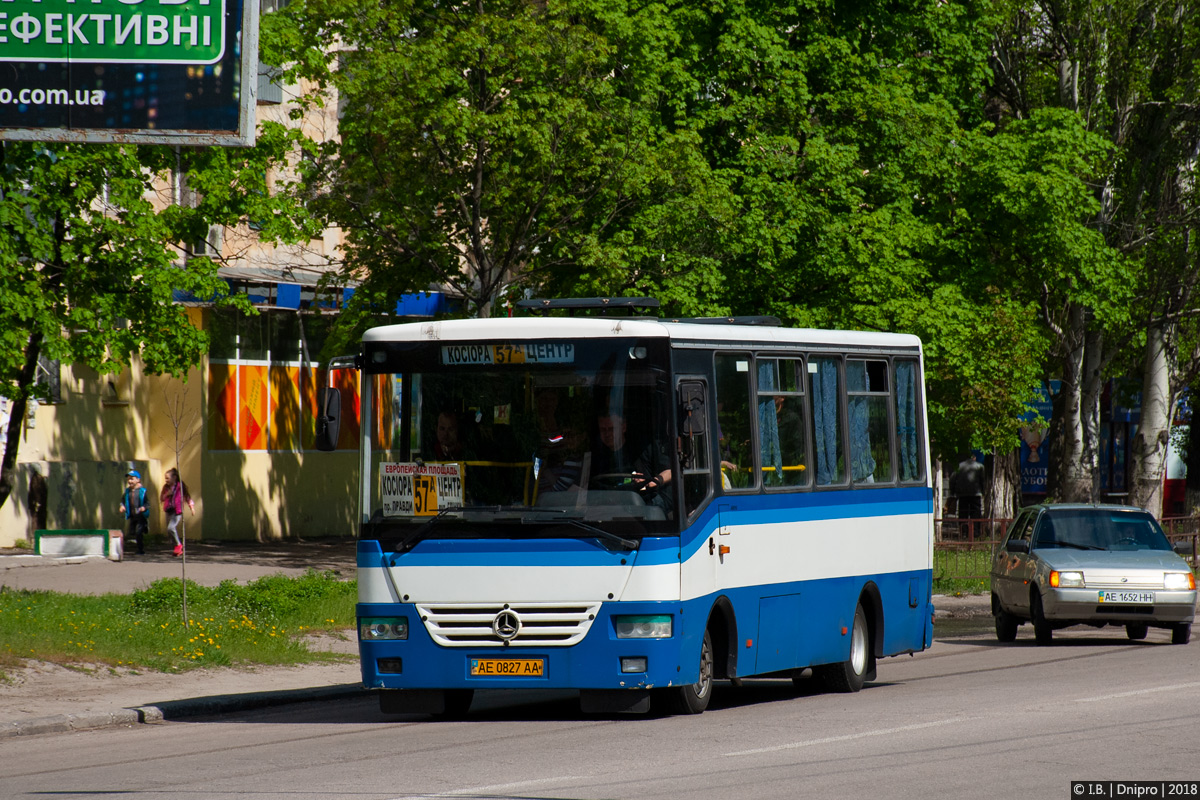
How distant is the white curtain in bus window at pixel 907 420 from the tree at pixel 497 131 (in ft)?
38.6

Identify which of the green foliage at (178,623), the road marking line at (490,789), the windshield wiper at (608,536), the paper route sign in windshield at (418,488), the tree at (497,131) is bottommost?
the road marking line at (490,789)

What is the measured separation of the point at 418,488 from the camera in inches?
486

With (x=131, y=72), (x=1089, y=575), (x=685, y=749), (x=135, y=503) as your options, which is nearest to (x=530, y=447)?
(x=685, y=749)

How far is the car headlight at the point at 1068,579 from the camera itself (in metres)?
19.7

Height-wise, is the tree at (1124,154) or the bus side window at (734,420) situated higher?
the tree at (1124,154)

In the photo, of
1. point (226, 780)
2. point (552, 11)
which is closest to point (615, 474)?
point (226, 780)

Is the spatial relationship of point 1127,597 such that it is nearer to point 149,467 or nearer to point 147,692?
point 147,692

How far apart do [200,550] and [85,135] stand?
18.9 meters

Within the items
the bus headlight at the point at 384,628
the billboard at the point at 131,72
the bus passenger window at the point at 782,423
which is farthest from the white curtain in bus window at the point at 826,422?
the billboard at the point at 131,72

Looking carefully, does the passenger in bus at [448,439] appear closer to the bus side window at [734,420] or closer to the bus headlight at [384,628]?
the bus headlight at [384,628]

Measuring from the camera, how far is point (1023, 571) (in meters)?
20.4

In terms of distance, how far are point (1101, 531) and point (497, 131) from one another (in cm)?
1161

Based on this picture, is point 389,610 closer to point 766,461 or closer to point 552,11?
point 766,461

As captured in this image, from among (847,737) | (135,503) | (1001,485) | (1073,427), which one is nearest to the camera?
(847,737)
